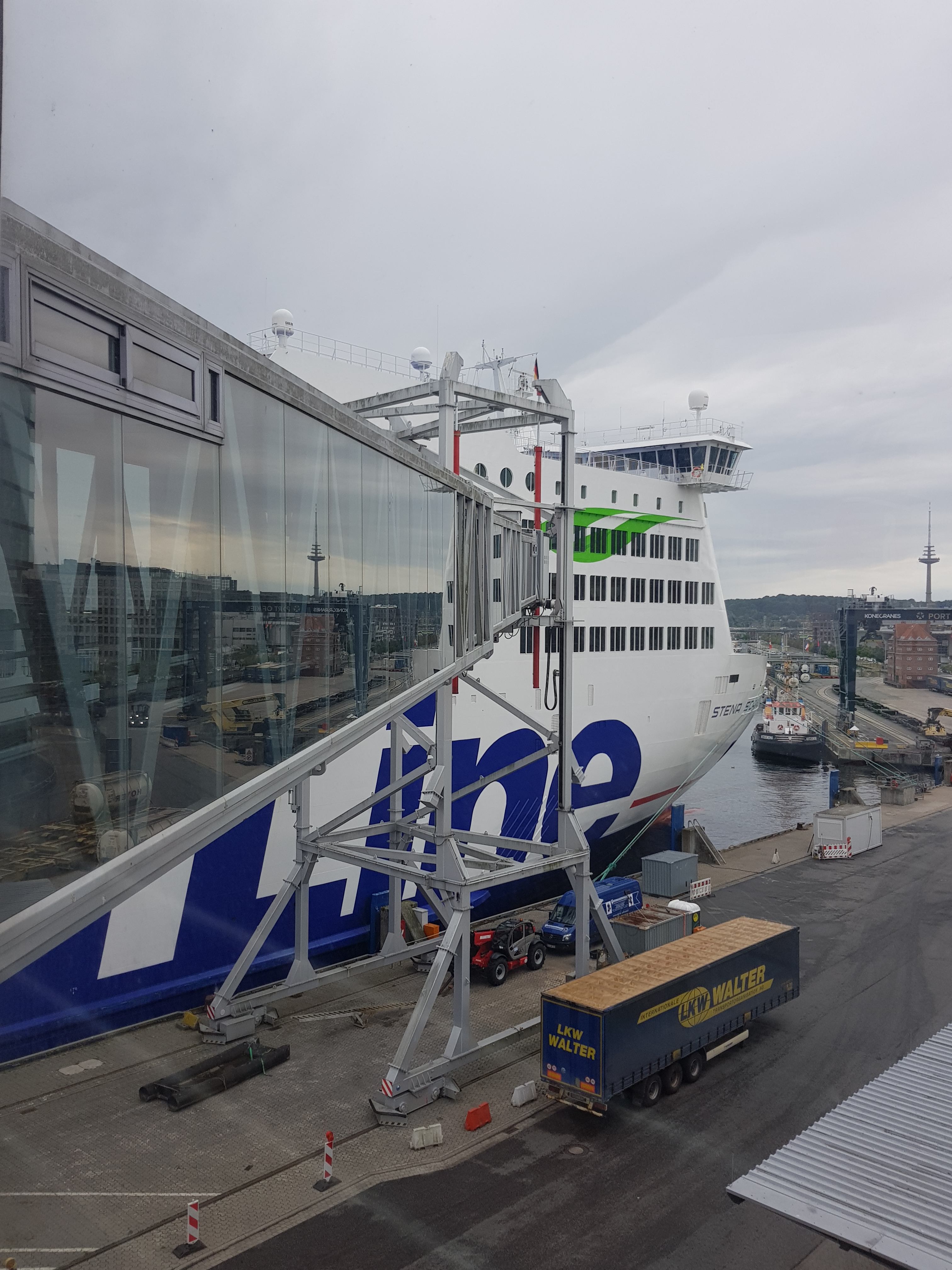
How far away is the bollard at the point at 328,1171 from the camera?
1072cm

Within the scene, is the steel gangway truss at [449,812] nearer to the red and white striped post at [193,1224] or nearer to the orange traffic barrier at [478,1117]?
the orange traffic barrier at [478,1117]

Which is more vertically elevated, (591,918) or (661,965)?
(661,965)

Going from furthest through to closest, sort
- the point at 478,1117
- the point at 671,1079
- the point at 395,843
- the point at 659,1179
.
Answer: the point at 395,843 → the point at 671,1079 → the point at 478,1117 → the point at 659,1179

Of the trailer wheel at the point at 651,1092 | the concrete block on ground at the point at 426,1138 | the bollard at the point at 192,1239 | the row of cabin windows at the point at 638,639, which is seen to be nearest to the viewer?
the bollard at the point at 192,1239

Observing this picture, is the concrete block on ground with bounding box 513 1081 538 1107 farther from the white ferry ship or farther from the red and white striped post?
→ the white ferry ship

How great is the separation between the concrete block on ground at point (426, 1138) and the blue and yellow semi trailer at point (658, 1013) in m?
1.81

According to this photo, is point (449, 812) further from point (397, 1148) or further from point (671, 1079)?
point (671, 1079)

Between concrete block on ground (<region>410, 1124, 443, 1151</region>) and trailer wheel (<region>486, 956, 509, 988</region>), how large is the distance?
19.7ft

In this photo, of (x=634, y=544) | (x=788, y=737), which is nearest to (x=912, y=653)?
(x=788, y=737)

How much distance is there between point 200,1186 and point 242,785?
718 centimetres

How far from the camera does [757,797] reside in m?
53.9

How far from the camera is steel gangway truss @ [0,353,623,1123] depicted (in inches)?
509

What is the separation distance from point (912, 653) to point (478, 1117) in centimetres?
11485

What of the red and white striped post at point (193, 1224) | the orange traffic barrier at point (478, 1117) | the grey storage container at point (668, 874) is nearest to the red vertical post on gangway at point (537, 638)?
the grey storage container at point (668, 874)
